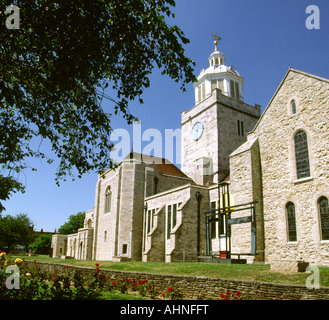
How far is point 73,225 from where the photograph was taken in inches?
2820

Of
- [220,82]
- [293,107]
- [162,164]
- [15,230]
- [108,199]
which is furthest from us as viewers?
[15,230]

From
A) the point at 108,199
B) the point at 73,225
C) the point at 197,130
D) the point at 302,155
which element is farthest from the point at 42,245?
the point at 302,155

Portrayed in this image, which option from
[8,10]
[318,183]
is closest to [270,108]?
[318,183]

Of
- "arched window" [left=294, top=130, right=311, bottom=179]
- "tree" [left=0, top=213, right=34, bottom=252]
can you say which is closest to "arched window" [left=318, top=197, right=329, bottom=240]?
"arched window" [left=294, top=130, right=311, bottom=179]

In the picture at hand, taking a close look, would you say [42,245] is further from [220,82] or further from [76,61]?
[76,61]

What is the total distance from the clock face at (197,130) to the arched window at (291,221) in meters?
20.1

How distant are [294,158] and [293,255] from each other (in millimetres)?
5554

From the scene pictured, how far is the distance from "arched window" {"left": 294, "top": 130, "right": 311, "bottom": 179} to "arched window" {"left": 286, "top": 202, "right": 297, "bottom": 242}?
71.6 inches

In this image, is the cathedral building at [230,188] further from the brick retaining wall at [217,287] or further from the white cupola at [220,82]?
the brick retaining wall at [217,287]

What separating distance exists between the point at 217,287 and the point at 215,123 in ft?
84.4

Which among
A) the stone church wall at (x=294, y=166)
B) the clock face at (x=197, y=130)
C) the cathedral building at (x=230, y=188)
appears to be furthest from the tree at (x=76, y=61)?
the clock face at (x=197, y=130)

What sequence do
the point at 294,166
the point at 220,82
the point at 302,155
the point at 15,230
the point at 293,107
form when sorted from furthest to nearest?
the point at 15,230, the point at 220,82, the point at 293,107, the point at 294,166, the point at 302,155
